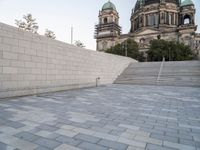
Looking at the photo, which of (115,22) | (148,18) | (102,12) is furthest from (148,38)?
(102,12)

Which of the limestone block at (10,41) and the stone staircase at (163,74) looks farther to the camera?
the stone staircase at (163,74)

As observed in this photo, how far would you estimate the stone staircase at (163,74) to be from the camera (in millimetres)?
12359

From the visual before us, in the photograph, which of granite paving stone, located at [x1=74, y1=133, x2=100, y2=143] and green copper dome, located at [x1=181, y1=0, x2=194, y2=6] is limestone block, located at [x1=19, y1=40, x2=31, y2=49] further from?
green copper dome, located at [x1=181, y1=0, x2=194, y2=6]

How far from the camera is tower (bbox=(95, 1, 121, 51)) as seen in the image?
51675 mm

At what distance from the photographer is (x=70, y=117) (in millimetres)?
3725

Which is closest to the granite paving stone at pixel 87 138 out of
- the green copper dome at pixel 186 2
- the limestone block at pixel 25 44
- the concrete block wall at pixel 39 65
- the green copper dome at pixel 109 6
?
the concrete block wall at pixel 39 65

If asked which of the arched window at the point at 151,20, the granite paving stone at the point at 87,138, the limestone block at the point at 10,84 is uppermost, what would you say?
the arched window at the point at 151,20

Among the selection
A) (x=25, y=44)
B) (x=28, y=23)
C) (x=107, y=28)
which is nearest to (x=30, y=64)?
(x=25, y=44)

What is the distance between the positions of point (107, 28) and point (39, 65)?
47.6 meters

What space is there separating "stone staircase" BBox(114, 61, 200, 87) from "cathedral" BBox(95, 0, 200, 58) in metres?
28.1

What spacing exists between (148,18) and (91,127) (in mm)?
51214

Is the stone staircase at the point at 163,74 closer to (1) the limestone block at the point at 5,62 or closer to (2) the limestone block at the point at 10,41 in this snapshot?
(2) the limestone block at the point at 10,41

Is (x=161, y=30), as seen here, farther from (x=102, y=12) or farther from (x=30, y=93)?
(x=30, y=93)

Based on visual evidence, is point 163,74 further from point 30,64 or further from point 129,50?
point 129,50
